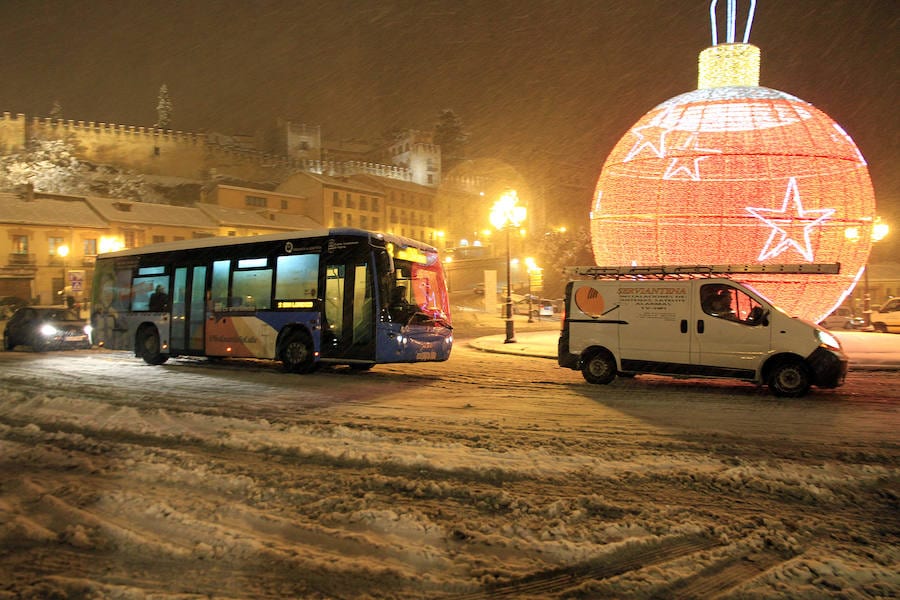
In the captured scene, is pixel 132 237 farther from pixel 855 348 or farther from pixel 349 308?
pixel 855 348

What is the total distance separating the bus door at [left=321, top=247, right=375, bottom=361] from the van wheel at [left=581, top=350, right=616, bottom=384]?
4131 millimetres

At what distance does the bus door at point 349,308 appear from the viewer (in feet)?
38.6

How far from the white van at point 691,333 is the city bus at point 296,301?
3270 mm

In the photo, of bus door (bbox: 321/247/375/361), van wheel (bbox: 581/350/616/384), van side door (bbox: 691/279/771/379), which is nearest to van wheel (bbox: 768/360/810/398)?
Result: van side door (bbox: 691/279/771/379)

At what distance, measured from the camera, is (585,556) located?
362 centimetres

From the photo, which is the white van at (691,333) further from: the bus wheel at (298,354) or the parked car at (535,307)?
the parked car at (535,307)

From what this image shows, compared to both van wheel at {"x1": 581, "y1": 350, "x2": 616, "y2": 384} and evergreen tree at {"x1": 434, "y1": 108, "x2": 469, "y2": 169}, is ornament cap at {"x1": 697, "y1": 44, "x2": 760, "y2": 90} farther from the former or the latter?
evergreen tree at {"x1": 434, "y1": 108, "x2": 469, "y2": 169}

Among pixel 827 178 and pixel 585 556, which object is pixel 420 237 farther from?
Result: pixel 585 556

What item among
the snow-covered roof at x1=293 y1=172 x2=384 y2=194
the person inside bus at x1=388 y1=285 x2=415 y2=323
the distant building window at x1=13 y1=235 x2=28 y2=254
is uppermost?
the snow-covered roof at x1=293 y1=172 x2=384 y2=194

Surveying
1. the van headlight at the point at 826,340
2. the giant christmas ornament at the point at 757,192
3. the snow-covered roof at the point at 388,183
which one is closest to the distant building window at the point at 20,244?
the snow-covered roof at the point at 388,183

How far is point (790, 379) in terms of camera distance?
941 cm

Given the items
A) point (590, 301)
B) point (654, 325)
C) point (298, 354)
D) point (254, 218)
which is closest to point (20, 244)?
point (254, 218)

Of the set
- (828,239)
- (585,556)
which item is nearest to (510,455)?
(585,556)

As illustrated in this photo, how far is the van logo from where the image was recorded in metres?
10.8
